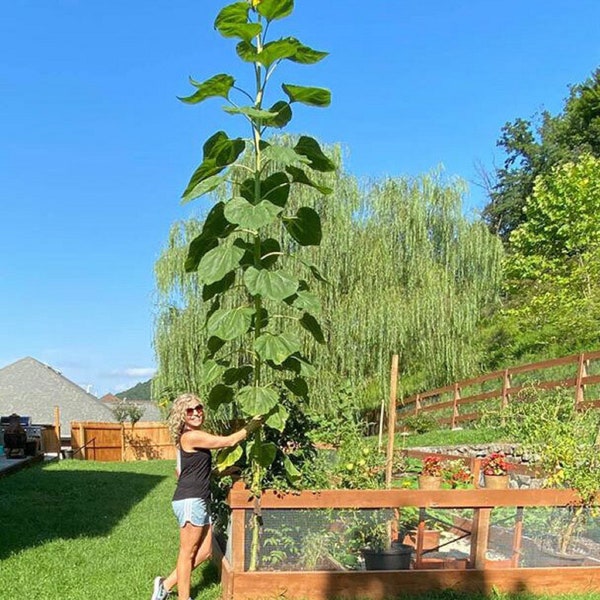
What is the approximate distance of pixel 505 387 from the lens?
37.9ft

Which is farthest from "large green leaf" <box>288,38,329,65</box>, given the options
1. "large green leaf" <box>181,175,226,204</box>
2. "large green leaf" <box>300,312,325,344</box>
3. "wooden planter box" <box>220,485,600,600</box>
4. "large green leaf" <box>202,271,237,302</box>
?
"wooden planter box" <box>220,485,600,600</box>

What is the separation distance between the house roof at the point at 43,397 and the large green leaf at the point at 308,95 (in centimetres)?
2898

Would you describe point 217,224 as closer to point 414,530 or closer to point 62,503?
point 414,530

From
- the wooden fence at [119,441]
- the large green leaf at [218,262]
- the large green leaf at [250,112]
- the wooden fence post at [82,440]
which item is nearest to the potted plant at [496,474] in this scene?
the large green leaf at [218,262]

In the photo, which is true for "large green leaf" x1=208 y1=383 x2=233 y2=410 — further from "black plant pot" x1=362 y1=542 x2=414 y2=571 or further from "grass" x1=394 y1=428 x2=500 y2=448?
"grass" x1=394 y1=428 x2=500 y2=448

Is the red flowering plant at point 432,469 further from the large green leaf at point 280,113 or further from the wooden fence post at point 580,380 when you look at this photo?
the wooden fence post at point 580,380

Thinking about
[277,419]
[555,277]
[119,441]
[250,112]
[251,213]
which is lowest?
[119,441]

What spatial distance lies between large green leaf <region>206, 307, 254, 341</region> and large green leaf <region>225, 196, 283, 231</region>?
0.51 meters

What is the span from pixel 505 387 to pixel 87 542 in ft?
27.2

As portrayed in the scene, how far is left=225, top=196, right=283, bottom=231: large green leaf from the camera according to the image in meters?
3.26

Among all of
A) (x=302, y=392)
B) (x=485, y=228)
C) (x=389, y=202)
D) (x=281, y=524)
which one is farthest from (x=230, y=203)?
(x=485, y=228)

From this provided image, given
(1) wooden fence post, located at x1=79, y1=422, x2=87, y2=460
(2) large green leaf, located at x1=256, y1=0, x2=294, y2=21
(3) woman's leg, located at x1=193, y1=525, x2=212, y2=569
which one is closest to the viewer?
(2) large green leaf, located at x1=256, y1=0, x2=294, y2=21

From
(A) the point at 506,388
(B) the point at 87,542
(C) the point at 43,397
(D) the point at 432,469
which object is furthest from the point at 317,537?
(C) the point at 43,397

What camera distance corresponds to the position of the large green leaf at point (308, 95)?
3.49 metres
